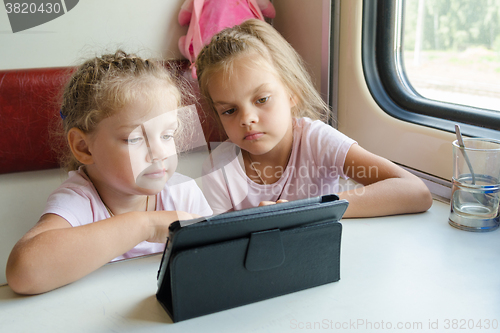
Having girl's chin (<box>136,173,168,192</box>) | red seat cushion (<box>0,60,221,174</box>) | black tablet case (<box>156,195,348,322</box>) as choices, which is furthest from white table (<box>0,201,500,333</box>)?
red seat cushion (<box>0,60,221,174</box>)

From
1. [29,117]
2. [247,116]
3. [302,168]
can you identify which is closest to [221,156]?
[247,116]

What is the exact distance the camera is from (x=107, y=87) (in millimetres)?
1026

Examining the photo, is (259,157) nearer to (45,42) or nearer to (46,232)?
Result: (46,232)

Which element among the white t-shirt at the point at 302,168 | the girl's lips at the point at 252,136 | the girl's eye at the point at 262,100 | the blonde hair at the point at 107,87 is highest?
the blonde hair at the point at 107,87

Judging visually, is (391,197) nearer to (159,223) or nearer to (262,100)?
(262,100)

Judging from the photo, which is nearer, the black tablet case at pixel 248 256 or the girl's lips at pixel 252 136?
the black tablet case at pixel 248 256

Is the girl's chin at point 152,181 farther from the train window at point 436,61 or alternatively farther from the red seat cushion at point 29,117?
the train window at point 436,61

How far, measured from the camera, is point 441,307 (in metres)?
0.70

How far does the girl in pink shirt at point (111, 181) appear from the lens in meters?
0.80

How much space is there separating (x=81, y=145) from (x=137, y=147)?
34cm

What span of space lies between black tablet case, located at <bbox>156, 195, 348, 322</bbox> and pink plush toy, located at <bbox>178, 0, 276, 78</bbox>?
Result: 1221mm

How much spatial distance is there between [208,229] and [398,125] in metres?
1.08

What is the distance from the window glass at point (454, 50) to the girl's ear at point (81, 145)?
1.18 metres

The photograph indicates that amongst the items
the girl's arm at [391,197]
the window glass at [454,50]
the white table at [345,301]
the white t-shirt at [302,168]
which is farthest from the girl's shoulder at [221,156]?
the window glass at [454,50]
